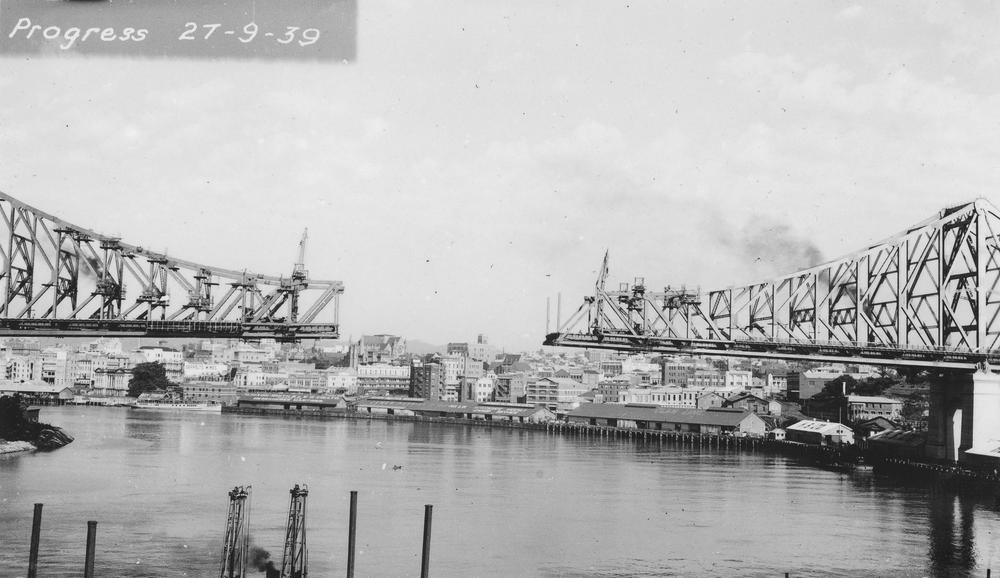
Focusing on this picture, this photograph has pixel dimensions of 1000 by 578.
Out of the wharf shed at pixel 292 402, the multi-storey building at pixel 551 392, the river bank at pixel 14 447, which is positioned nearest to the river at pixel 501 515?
the river bank at pixel 14 447

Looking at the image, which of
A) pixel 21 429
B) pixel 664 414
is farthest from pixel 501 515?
pixel 664 414

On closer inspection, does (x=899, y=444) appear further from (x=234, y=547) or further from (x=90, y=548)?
(x=90, y=548)

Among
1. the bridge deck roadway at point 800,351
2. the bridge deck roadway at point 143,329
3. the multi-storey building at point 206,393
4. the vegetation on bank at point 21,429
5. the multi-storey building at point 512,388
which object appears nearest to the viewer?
the bridge deck roadway at point 143,329

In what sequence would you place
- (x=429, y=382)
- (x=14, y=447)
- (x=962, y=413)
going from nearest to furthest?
(x=14, y=447) < (x=962, y=413) < (x=429, y=382)

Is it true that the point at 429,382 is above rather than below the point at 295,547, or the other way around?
above

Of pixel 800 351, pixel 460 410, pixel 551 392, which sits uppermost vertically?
pixel 800 351

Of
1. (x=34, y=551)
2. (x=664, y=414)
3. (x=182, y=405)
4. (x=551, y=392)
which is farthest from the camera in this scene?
(x=182, y=405)

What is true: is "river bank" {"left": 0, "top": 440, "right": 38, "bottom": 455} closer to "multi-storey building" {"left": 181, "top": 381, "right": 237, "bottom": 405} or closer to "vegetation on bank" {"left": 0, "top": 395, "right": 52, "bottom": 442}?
"vegetation on bank" {"left": 0, "top": 395, "right": 52, "bottom": 442}

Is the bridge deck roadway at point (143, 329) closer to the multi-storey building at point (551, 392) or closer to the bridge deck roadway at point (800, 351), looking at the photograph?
the bridge deck roadway at point (800, 351)
